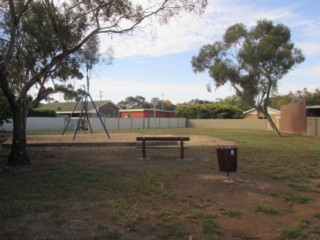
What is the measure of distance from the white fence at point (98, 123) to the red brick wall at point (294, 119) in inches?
492

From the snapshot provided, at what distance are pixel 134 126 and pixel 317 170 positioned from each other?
126 ft

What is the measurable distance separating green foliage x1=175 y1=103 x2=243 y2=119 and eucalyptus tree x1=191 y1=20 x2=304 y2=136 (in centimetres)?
3019

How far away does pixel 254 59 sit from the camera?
1106 inches

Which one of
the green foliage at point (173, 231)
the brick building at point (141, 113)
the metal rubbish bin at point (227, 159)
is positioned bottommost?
the green foliage at point (173, 231)

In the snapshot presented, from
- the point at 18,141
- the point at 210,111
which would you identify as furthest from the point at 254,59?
the point at 210,111

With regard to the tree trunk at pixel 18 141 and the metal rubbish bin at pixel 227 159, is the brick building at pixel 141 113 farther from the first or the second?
the metal rubbish bin at pixel 227 159

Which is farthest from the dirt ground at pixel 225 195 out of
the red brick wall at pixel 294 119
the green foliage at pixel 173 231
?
the red brick wall at pixel 294 119

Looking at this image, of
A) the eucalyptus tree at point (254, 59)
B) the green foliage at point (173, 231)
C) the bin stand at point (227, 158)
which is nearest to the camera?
the green foliage at point (173, 231)

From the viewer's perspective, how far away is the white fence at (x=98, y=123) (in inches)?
1491

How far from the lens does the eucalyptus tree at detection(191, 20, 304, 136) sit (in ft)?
91.8

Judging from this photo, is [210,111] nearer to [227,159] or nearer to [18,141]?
[18,141]

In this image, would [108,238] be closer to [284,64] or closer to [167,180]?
[167,180]

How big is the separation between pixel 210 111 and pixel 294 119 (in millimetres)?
27543

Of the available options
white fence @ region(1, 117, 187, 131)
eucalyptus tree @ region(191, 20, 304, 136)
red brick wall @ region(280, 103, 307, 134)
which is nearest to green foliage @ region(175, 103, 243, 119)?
white fence @ region(1, 117, 187, 131)
